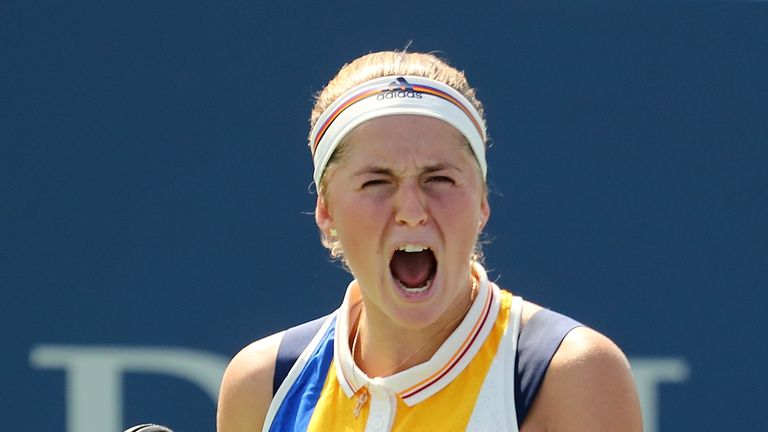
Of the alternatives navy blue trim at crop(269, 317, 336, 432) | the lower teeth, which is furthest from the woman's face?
navy blue trim at crop(269, 317, 336, 432)

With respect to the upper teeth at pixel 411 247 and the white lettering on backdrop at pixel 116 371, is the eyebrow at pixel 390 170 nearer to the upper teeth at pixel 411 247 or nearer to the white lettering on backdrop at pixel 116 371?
the upper teeth at pixel 411 247

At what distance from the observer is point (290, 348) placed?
6.42ft

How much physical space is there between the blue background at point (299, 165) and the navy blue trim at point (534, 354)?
175cm

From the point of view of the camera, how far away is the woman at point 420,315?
1667 mm

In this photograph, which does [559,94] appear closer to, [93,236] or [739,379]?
[739,379]

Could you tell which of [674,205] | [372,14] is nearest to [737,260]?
[674,205]

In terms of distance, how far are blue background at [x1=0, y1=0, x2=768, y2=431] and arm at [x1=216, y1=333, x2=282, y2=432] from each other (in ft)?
4.84

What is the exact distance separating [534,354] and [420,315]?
0.21 metres

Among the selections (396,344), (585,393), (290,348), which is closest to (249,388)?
(290,348)

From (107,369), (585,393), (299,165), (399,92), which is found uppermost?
(299,165)

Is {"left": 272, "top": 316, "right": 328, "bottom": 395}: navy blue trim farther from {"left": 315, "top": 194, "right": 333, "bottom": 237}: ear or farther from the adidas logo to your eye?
the adidas logo

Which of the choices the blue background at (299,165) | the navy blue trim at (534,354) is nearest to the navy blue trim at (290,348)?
the navy blue trim at (534,354)

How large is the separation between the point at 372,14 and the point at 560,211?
0.81 meters

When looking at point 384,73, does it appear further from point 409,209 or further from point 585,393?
point 585,393
